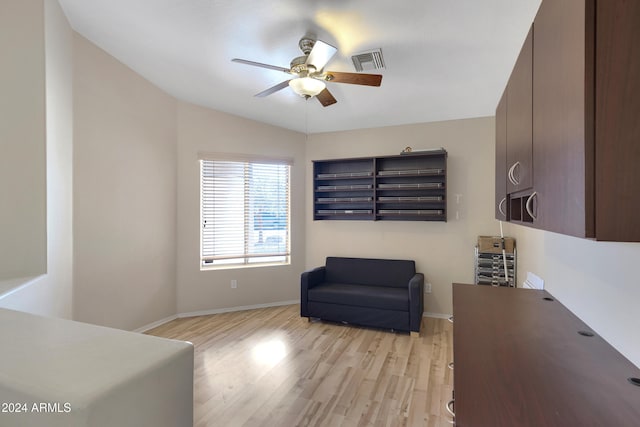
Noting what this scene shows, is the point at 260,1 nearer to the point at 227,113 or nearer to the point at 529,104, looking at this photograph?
the point at 529,104

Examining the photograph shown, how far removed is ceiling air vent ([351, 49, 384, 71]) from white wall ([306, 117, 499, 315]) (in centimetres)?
171

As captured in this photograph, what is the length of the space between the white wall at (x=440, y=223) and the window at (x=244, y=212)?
2.75 feet

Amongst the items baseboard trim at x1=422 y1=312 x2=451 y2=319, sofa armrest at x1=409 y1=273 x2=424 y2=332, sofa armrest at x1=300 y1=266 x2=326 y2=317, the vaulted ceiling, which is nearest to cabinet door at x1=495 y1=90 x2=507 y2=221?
the vaulted ceiling

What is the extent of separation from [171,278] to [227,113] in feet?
7.47

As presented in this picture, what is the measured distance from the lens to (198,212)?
3.98 meters

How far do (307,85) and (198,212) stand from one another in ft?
8.05

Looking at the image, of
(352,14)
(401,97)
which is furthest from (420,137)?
(352,14)

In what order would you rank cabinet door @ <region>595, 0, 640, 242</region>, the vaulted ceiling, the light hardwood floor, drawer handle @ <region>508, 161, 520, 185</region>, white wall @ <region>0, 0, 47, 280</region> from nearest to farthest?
cabinet door @ <region>595, 0, 640, 242</region>
drawer handle @ <region>508, 161, 520, 185</region>
white wall @ <region>0, 0, 47, 280</region>
the vaulted ceiling
the light hardwood floor

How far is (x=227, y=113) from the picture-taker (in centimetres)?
408

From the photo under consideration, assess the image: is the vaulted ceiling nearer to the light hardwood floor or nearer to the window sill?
the window sill

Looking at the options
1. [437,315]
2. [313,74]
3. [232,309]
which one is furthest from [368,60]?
[232,309]

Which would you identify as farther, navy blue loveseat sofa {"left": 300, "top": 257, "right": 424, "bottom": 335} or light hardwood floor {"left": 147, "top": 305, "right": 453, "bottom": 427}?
navy blue loveseat sofa {"left": 300, "top": 257, "right": 424, "bottom": 335}

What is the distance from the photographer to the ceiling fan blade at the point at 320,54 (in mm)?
1958

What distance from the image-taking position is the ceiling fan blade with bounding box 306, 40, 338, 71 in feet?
6.42
